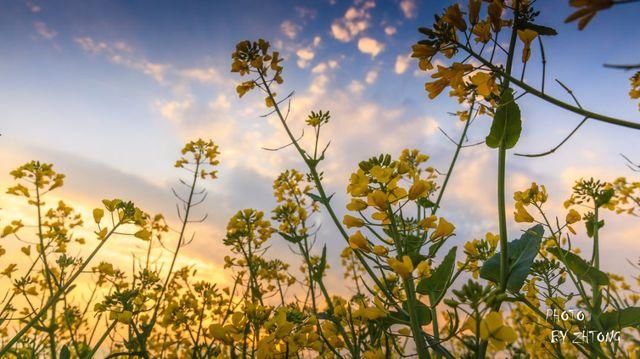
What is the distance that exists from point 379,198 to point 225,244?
3.23 m

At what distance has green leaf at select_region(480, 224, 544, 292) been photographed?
1286 mm

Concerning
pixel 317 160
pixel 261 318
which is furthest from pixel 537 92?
pixel 317 160

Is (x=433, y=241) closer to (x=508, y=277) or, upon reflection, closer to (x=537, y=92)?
(x=508, y=277)

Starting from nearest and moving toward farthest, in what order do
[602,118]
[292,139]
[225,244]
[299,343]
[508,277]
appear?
[602,118], [508,277], [299,343], [292,139], [225,244]

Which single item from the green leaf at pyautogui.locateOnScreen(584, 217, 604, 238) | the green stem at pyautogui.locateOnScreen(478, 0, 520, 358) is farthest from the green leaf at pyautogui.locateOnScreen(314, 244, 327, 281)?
the green leaf at pyautogui.locateOnScreen(584, 217, 604, 238)

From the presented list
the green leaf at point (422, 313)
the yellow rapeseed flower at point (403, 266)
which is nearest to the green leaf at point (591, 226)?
the green leaf at point (422, 313)

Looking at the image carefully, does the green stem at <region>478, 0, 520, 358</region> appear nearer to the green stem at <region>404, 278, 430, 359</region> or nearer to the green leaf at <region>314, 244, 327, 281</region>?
the green stem at <region>404, 278, 430, 359</region>

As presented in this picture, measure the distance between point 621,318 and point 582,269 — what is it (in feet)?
1.15

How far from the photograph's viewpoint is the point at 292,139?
10.6ft

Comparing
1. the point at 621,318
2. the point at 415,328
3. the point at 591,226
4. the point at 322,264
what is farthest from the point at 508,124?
the point at 591,226

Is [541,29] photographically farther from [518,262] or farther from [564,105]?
[518,262]

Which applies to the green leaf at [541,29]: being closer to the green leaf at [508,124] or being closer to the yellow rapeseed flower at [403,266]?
the green leaf at [508,124]

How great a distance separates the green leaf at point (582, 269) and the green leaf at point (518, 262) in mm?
606

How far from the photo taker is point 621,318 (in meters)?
1.74
